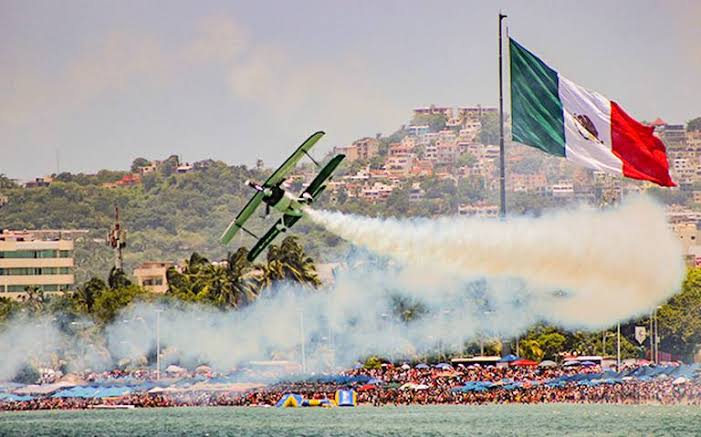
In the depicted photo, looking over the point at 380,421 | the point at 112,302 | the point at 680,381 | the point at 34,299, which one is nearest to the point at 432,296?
the point at 680,381

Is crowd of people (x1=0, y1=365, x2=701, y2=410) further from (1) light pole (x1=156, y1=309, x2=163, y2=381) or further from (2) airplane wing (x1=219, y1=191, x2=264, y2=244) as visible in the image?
(2) airplane wing (x1=219, y1=191, x2=264, y2=244)

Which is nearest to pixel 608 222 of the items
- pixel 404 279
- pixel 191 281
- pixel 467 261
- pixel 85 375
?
pixel 467 261

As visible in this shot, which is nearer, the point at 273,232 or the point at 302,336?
the point at 273,232

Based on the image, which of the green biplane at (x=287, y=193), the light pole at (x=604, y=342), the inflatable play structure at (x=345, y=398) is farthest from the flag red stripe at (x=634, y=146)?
the light pole at (x=604, y=342)

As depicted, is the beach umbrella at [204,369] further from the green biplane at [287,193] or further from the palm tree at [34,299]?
the green biplane at [287,193]

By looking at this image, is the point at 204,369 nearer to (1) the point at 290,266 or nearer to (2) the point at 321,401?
(1) the point at 290,266

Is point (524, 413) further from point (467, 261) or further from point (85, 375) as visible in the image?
point (85, 375)
